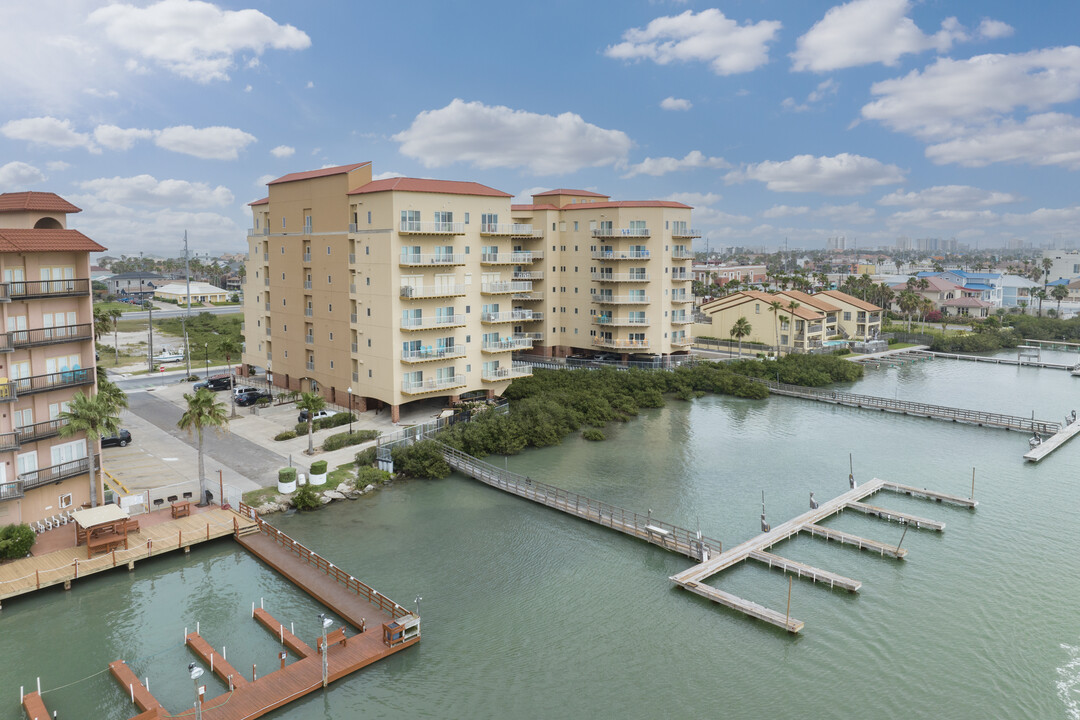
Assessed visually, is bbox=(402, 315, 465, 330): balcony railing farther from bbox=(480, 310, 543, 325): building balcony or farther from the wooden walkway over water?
the wooden walkway over water

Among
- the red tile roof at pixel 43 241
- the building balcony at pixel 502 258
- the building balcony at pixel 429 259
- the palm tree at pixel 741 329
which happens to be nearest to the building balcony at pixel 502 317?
the building balcony at pixel 502 258

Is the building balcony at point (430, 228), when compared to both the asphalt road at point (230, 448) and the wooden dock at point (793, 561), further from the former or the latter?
the wooden dock at point (793, 561)

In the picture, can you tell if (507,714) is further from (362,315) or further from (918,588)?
(362,315)

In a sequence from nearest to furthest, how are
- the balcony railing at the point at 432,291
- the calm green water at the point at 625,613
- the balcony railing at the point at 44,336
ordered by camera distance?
the calm green water at the point at 625,613 < the balcony railing at the point at 44,336 < the balcony railing at the point at 432,291

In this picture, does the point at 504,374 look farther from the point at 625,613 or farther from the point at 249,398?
the point at 625,613

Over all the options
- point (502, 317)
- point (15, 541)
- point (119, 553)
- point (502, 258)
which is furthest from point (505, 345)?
point (15, 541)

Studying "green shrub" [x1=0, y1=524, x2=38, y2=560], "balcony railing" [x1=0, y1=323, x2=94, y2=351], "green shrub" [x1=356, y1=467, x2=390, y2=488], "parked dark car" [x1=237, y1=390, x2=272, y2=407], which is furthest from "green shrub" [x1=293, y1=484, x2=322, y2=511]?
"parked dark car" [x1=237, y1=390, x2=272, y2=407]
